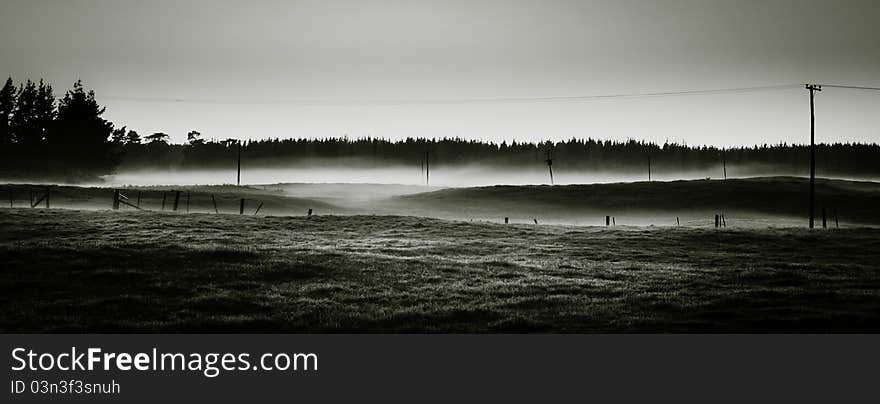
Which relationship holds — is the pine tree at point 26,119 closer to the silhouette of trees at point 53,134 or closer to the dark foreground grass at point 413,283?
the silhouette of trees at point 53,134

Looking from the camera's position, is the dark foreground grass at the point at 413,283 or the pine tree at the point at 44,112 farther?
the pine tree at the point at 44,112

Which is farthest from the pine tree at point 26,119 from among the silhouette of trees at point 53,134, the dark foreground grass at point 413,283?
the dark foreground grass at point 413,283

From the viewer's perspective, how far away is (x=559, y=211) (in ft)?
311

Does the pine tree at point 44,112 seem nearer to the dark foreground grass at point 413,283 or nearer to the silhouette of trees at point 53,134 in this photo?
the silhouette of trees at point 53,134

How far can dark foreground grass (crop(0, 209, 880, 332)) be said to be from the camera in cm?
1636

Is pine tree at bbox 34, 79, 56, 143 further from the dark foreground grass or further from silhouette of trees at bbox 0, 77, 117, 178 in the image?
the dark foreground grass

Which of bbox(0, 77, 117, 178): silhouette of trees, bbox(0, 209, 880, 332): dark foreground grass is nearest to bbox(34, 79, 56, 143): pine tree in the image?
bbox(0, 77, 117, 178): silhouette of trees

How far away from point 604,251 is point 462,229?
14868 millimetres

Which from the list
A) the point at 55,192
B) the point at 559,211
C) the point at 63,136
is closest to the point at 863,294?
the point at 559,211

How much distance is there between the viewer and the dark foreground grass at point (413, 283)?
16.4m

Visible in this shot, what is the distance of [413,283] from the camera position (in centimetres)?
2344

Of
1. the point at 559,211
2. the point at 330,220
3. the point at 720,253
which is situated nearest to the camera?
the point at 720,253

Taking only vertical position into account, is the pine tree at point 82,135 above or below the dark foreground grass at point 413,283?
above

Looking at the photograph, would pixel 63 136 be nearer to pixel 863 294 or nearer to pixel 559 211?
pixel 559 211
